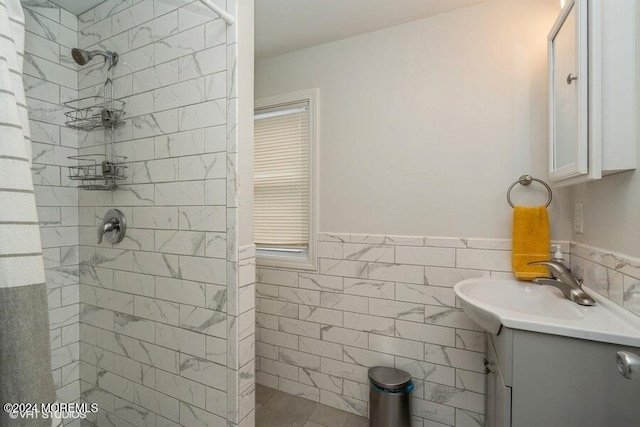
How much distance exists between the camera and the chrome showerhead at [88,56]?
137 cm

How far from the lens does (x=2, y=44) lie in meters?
0.54

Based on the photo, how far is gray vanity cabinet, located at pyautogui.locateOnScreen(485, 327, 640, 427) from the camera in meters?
0.82

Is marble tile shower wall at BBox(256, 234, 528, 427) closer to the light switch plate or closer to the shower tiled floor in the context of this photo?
the shower tiled floor

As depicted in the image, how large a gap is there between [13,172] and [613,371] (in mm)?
1577

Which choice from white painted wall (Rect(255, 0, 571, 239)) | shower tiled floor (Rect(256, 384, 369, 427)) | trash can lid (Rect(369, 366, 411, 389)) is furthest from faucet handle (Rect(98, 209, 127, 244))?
trash can lid (Rect(369, 366, 411, 389))

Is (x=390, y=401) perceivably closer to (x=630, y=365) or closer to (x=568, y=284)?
(x=568, y=284)

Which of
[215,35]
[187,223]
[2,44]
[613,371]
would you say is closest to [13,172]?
[2,44]

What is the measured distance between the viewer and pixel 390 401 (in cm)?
161

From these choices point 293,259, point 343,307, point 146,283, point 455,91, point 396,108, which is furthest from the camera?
point 293,259

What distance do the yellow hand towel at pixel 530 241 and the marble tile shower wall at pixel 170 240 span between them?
1.37m

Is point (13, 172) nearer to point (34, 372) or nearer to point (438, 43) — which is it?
point (34, 372)

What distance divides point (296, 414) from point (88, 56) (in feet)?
8.03

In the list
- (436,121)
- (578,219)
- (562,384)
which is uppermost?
(436,121)

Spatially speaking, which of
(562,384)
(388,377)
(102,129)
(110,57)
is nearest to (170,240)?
(102,129)
